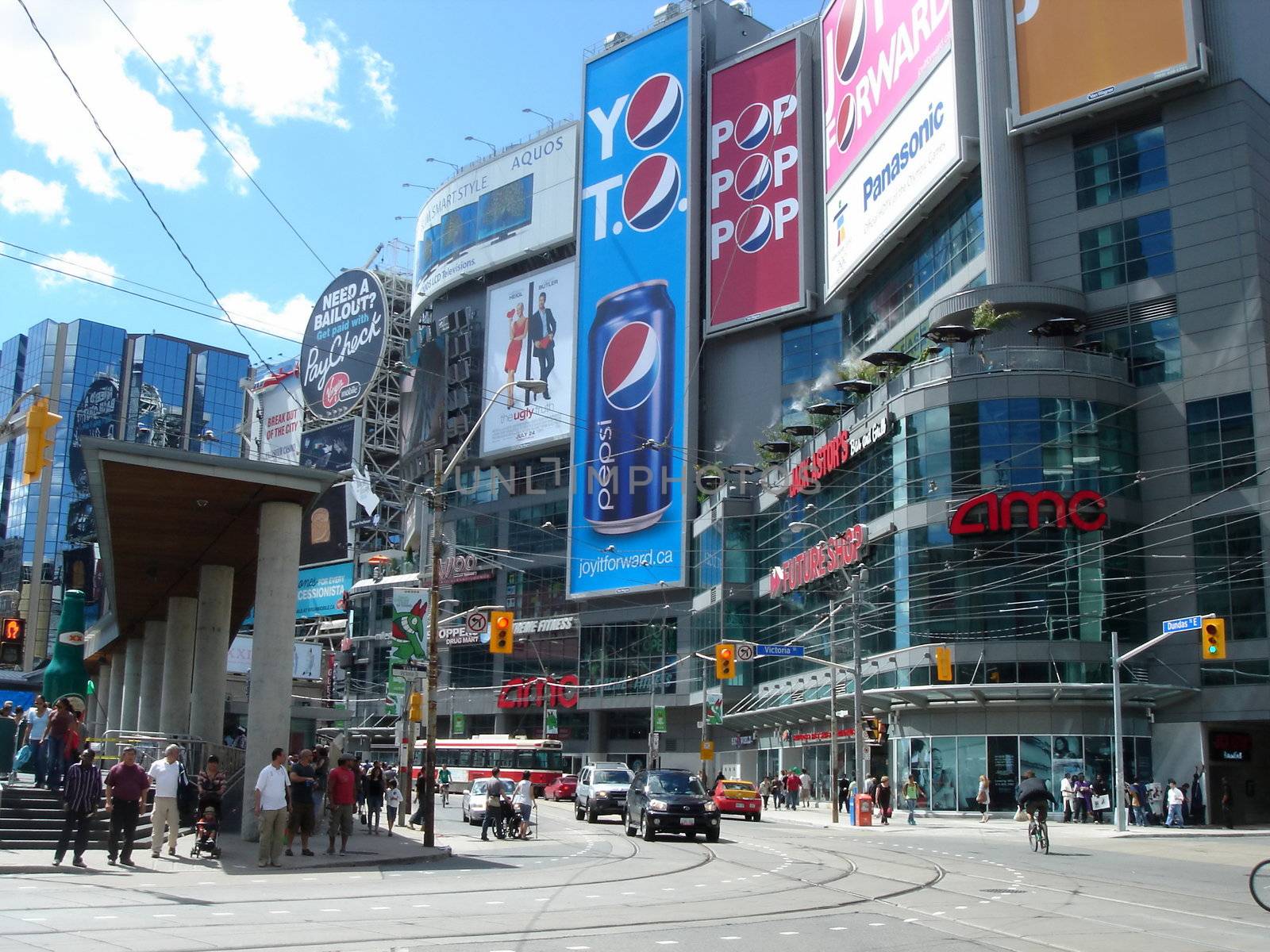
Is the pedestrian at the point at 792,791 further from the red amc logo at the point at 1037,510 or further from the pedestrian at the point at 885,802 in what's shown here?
the red amc logo at the point at 1037,510

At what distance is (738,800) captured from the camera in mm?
46406

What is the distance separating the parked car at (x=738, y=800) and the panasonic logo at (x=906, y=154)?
33098 mm

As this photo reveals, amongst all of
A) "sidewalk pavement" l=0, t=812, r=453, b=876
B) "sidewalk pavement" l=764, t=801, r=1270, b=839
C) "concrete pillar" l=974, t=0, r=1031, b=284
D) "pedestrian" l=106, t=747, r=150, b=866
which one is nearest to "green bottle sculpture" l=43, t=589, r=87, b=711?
"sidewalk pavement" l=0, t=812, r=453, b=876

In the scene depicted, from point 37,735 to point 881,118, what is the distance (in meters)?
55.2

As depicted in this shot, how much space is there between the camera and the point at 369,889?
18.0 meters

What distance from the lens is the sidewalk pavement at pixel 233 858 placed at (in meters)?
19.0

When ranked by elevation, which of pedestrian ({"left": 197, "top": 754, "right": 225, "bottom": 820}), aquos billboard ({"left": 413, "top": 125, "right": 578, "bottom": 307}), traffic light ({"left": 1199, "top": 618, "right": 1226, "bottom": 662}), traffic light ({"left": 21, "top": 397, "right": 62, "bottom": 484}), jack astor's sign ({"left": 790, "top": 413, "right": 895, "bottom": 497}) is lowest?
pedestrian ({"left": 197, "top": 754, "right": 225, "bottom": 820})

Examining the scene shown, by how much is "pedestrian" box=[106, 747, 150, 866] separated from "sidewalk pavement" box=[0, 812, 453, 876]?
0.92ft

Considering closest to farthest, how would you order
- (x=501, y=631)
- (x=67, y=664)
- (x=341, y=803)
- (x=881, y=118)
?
(x=341, y=803) → (x=67, y=664) → (x=501, y=631) → (x=881, y=118)

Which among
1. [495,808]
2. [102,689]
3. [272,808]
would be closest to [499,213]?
[102,689]

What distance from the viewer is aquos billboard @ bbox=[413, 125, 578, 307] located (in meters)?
102

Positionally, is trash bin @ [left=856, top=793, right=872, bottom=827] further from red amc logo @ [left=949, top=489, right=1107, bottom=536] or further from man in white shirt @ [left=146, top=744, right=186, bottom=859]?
man in white shirt @ [left=146, top=744, right=186, bottom=859]

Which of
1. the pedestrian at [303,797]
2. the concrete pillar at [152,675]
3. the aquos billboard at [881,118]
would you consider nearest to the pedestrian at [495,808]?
the pedestrian at [303,797]

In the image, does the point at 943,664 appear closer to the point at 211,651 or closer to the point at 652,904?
the point at 211,651
